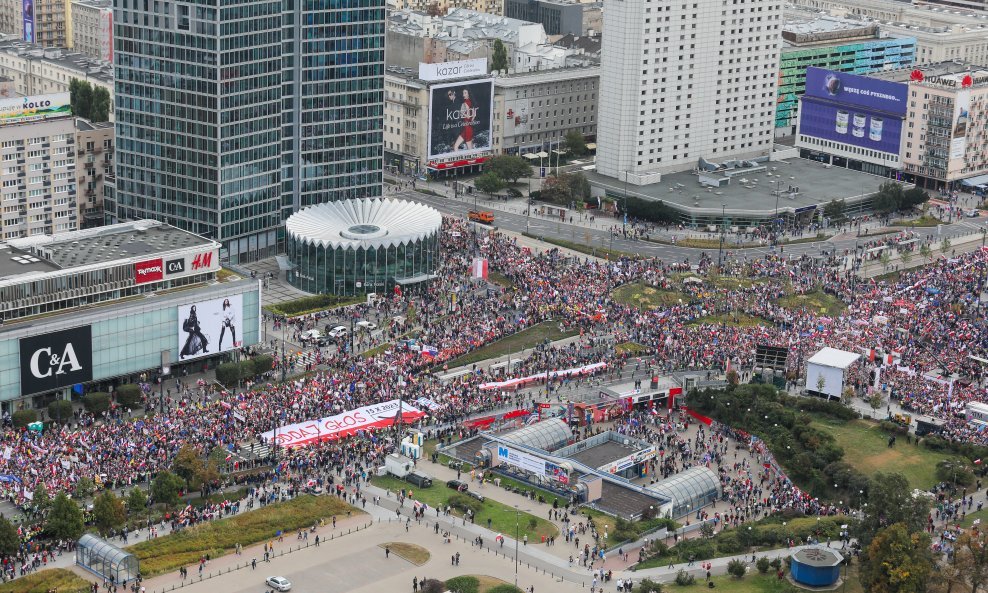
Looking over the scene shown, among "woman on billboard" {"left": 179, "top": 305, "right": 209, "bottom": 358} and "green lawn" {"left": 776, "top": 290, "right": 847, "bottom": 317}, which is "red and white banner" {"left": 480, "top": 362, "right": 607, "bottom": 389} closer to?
"woman on billboard" {"left": 179, "top": 305, "right": 209, "bottom": 358}

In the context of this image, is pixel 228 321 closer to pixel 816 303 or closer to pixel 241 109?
pixel 241 109

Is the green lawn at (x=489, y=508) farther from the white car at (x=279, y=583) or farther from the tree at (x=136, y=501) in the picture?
the tree at (x=136, y=501)

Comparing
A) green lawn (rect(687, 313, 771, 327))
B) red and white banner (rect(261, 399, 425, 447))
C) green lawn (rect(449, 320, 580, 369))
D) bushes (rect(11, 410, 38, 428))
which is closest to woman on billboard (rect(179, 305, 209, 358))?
bushes (rect(11, 410, 38, 428))

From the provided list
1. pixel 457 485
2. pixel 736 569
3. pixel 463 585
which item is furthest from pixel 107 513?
pixel 736 569

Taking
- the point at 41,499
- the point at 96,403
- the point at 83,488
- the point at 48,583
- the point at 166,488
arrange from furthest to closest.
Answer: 1. the point at 96,403
2. the point at 166,488
3. the point at 83,488
4. the point at 41,499
5. the point at 48,583

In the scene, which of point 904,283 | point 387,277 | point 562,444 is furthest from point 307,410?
point 904,283

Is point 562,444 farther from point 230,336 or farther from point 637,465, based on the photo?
point 230,336

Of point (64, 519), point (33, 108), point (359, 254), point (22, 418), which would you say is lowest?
point (64, 519)
